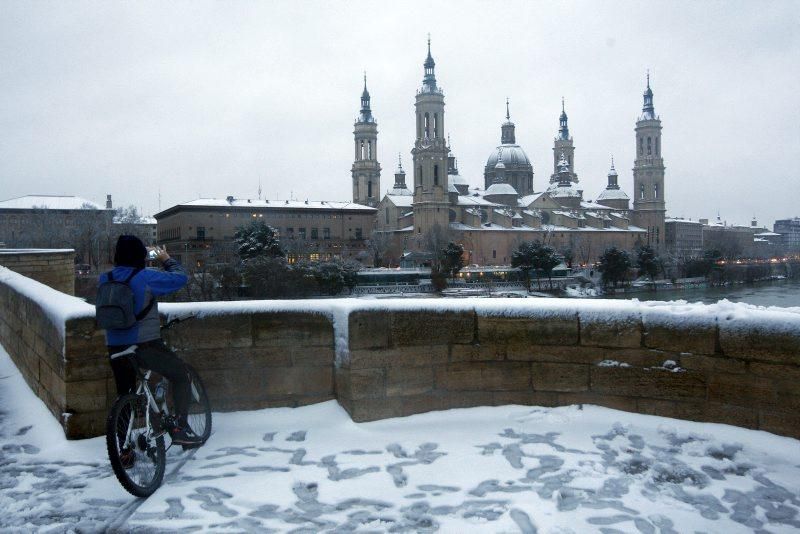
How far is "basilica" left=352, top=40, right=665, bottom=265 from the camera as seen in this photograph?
259 ft

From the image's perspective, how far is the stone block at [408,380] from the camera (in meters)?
4.70

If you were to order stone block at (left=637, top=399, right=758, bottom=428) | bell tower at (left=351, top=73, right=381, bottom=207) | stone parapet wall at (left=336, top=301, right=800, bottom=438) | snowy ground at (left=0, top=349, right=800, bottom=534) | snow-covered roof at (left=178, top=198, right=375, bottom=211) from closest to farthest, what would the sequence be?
1. snowy ground at (left=0, top=349, right=800, bottom=534)
2. stone block at (left=637, top=399, right=758, bottom=428)
3. stone parapet wall at (left=336, top=301, right=800, bottom=438)
4. snow-covered roof at (left=178, top=198, right=375, bottom=211)
5. bell tower at (left=351, top=73, right=381, bottom=207)

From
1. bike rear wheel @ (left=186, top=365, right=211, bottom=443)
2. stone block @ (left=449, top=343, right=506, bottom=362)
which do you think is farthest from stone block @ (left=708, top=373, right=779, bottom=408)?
bike rear wheel @ (left=186, top=365, right=211, bottom=443)

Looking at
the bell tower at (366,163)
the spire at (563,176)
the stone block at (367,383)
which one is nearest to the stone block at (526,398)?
the stone block at (367,383)

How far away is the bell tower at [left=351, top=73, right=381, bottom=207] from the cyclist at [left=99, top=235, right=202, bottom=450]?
94.2 m

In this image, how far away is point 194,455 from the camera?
4.09 m

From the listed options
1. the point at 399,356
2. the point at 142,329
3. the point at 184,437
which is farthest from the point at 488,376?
the point at 142,329

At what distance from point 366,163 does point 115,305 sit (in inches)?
3770

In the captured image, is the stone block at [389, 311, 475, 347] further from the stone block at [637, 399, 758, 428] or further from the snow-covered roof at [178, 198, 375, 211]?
the snow-covered roof at [178, 198, 375, 211]

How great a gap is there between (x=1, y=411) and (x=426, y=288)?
2062 inches

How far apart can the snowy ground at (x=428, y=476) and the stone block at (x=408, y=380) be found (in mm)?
196

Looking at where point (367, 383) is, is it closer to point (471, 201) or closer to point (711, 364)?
point (711, 364)

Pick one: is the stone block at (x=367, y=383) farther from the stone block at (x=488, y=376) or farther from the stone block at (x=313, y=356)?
the stone block at (x=488, y=376)

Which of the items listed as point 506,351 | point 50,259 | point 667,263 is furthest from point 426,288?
point 506,351
